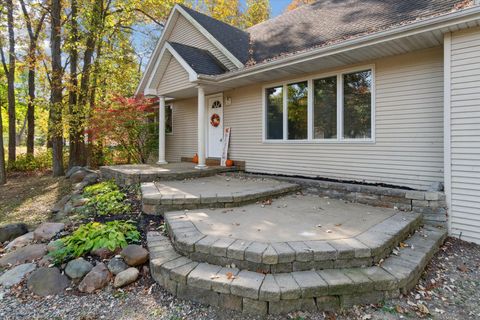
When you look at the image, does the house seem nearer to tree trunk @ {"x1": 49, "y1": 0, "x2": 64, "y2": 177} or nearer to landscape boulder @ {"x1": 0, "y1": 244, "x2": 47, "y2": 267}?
tree trunk @ {"x1": 49, "y1": 0, "x2": 64, "y2": 177}

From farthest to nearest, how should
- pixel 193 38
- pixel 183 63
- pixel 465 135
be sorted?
pixel 193 38, pixel 183 63, pixel 465 135

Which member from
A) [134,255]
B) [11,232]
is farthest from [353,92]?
[11,232]

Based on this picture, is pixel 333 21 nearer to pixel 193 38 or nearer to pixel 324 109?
pixel 324 109

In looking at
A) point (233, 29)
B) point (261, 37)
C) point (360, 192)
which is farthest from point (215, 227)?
point (233, 29)

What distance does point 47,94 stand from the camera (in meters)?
15.5

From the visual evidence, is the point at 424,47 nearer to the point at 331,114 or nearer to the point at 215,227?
the point at 331,114

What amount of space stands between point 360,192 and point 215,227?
9.69 feet

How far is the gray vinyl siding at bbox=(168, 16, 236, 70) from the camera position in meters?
8.32

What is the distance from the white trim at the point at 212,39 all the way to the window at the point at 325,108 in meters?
2.42

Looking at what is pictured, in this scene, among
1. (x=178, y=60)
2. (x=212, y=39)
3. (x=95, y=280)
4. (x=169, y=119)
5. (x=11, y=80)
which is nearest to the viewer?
(x=95, y=280)

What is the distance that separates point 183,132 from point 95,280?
25.4 feet

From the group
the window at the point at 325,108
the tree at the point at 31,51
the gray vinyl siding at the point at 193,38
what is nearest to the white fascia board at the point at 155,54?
the gray vinyl siding at the point at 193,38

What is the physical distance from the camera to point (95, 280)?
291 cm

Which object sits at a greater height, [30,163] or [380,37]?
[380,37]
